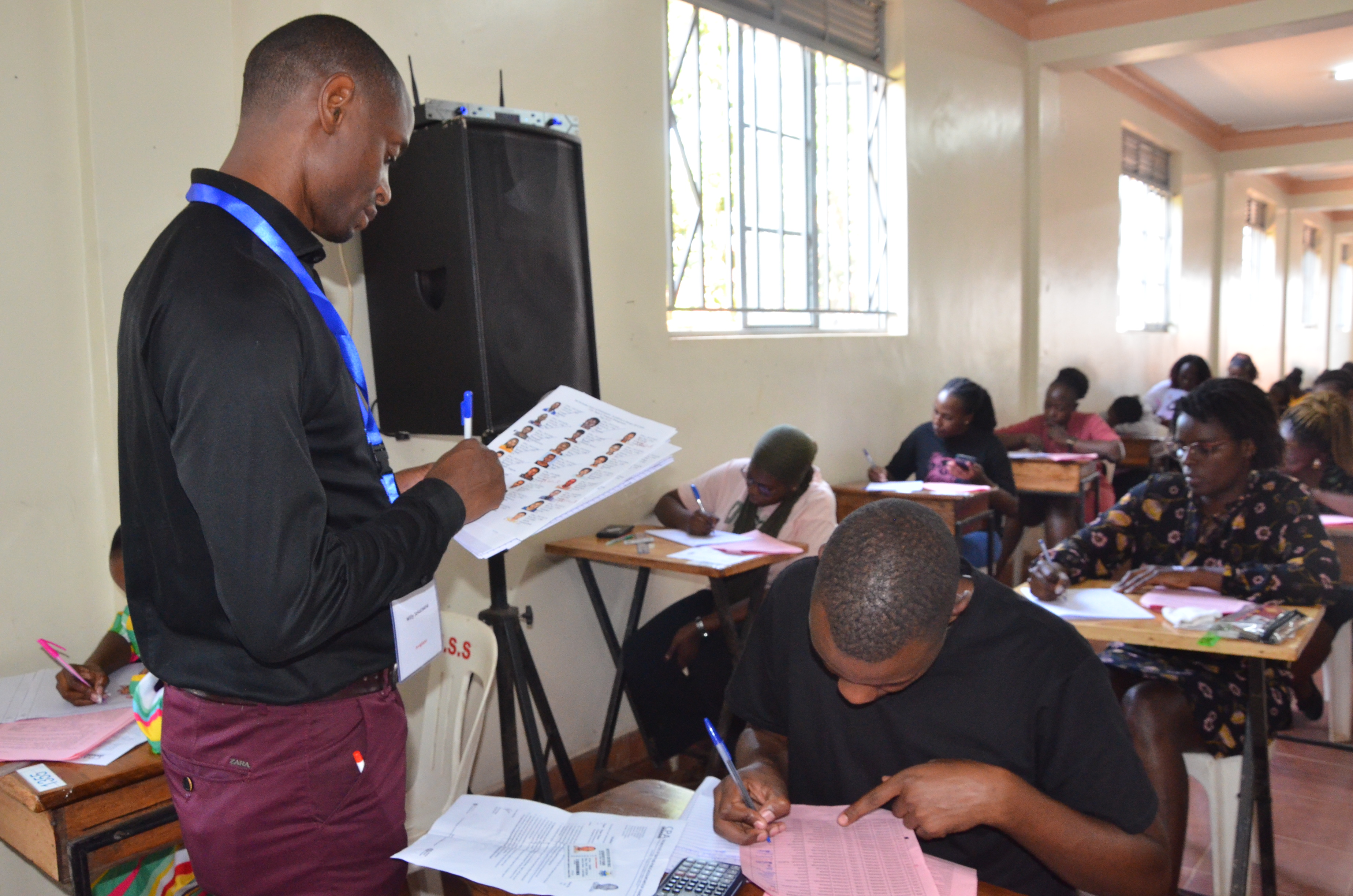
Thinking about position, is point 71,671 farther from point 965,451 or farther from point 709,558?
point 965,451

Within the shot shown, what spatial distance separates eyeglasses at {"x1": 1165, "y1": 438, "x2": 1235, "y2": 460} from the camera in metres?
2.83

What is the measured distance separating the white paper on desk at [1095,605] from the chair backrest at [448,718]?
141cm

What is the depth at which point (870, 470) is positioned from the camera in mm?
4945

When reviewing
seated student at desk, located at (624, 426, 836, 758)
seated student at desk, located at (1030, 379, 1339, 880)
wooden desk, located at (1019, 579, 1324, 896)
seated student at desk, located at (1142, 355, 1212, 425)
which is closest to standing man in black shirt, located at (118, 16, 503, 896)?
wooden desk, located at (1019, 579, 1324, 896)

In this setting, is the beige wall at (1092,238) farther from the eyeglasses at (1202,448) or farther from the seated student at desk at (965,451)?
the eyeglasses at (1202,448)

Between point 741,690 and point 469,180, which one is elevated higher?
point 469,180

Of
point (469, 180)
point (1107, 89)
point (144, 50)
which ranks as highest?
point (1107, 89)

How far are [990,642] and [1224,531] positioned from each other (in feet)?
6.09

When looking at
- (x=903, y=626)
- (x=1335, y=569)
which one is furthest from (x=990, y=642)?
(x=1335, y=569)

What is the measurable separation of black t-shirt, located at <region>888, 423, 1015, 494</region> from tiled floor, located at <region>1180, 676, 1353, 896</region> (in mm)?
1685

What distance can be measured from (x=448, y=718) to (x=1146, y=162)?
9.25 metres

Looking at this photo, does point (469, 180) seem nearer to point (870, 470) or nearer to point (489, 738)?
point (489, 738)

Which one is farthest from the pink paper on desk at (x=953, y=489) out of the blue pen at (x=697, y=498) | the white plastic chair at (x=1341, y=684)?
the white plastic chair at (x=1341, y=684)

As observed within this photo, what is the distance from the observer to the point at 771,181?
4.50 metres
